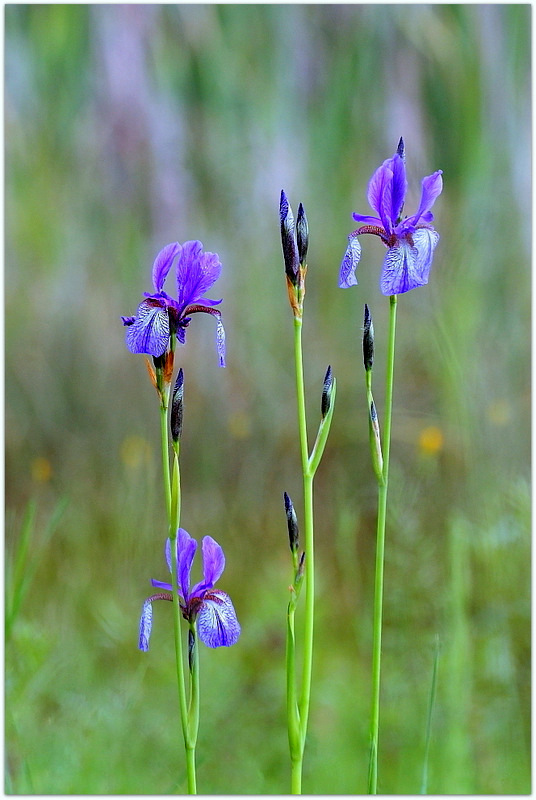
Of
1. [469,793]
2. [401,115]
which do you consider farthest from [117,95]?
[469,793]

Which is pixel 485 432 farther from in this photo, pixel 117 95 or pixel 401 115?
pixel 117 95

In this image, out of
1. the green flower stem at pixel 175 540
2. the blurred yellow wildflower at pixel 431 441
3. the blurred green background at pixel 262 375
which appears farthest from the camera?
the blurred yellow wildflower at pixel 431 441

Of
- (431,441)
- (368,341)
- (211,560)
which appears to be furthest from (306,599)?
(431,441)

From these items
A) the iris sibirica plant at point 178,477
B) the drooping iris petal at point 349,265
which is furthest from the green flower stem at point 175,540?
the drooping iris petal at point 349,265

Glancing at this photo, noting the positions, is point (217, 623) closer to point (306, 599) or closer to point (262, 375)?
→ point (306, 599)

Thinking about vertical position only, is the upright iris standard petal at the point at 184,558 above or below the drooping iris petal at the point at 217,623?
above

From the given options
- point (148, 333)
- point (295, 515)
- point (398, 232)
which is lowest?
point (295, 515)

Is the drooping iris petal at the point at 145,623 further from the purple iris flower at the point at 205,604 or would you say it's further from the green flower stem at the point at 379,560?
the green flower stem at the point at 379,560

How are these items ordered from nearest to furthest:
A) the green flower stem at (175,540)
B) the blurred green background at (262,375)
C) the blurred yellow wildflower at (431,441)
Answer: the green flower stem at (175,540) → the blurred green background at (262,375) → the blurred yellow wildflower at (431,441)
